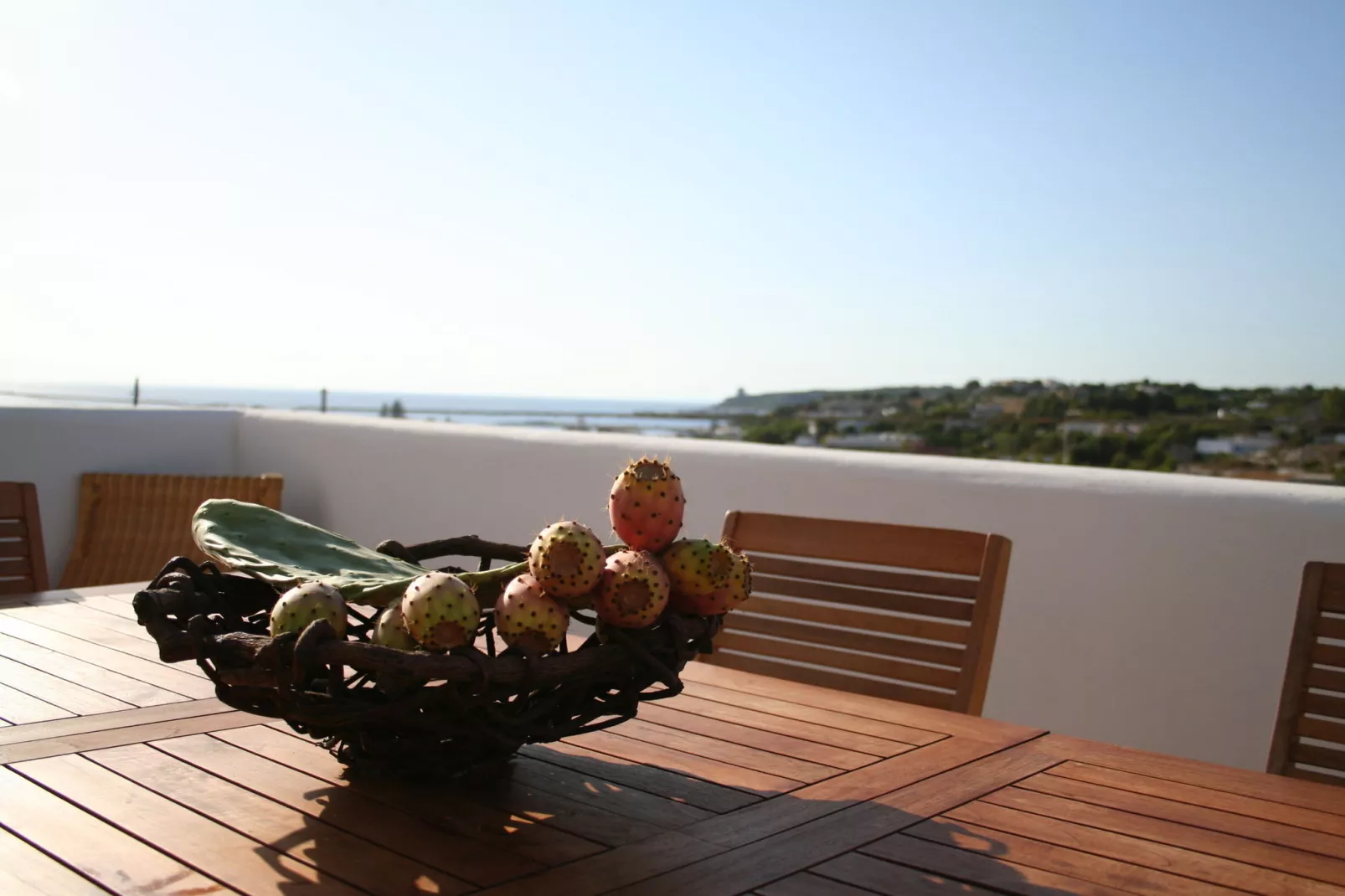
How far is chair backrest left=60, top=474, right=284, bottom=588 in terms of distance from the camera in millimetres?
3820

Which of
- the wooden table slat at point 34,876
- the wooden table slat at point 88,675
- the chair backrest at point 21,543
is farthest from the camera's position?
the chair backrest at point 21,543

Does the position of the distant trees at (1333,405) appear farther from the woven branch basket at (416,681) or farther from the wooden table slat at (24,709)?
the wooden table slat at (24,709)

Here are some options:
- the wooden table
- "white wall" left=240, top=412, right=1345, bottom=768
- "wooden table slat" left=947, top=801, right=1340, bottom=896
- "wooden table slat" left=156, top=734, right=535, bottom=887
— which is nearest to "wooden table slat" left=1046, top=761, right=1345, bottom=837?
the wooden table

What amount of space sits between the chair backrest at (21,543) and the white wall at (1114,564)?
1163mm

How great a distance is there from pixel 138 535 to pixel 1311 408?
14.8ft

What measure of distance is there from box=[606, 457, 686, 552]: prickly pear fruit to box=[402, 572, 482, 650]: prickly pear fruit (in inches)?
7.3

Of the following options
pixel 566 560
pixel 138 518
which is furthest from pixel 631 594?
pixel 138 518

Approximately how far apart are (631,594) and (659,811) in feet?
0.70

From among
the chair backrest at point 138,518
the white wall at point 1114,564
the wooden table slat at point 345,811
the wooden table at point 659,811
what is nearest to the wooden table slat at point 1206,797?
the wooden table at point 659,811

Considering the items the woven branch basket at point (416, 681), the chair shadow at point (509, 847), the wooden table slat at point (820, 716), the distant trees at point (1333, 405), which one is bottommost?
the wooden table slat at point (820, 716)

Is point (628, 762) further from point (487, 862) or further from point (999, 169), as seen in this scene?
point (999, 169)

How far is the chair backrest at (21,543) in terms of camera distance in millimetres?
2152

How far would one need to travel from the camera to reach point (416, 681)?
846 mm

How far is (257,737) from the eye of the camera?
1.20 m
